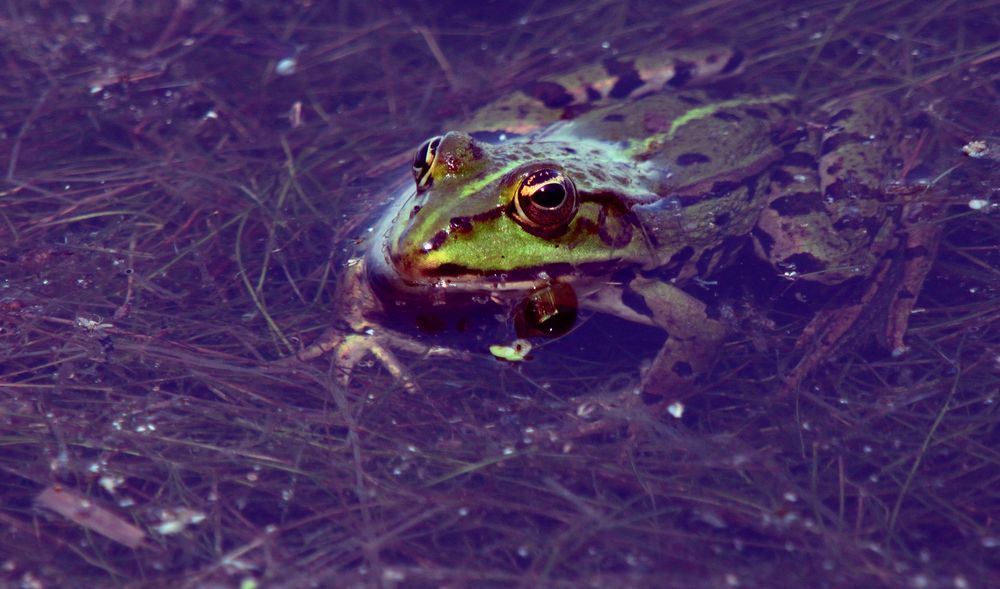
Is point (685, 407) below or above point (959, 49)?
below

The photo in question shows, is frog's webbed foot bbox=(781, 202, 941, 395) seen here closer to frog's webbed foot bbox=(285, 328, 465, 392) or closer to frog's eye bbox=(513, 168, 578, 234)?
frog's eye bbox=(513, 168, 578, 234)

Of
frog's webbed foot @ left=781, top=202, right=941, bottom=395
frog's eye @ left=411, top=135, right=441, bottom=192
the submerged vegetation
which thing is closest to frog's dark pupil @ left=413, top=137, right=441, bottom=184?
frog's eye @ left=411, top=135, right=441, bottom=192

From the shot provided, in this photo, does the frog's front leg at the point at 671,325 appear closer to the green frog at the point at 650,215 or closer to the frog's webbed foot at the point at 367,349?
the green frog at the point at 650,215

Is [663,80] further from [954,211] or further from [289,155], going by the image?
[289,155]

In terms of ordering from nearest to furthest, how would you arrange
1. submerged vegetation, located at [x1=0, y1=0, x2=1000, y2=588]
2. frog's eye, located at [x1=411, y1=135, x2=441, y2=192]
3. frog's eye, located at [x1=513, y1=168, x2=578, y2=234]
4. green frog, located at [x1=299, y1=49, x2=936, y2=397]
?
submerged vegetation, located at [x1=0, y1=0, x2=1000, y2=588] < frog's eye, located at [x1=513, y1=168, x2=578, y2=234] < green frog, located at [x1=299, y1=49, x2=936, y2=397] < frog's eye, located at [x1=411, y1=135, x2=441, y2=192]

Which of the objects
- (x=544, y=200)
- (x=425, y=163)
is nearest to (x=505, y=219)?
(x=544, y=200)

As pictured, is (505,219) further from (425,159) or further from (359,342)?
(359,342)

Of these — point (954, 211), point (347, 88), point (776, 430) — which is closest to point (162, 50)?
point (347, 88)
